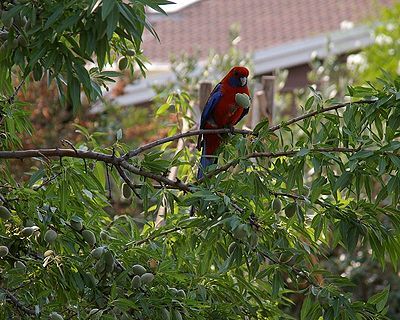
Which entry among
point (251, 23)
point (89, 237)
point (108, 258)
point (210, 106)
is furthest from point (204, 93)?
point (251, 23)

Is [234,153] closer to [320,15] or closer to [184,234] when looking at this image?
[184,234]

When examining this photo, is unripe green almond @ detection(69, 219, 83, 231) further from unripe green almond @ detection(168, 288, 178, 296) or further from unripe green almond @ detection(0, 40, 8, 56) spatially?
unripe green almond @ detection(0, 40, 8, 56)

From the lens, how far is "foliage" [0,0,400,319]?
242 cm

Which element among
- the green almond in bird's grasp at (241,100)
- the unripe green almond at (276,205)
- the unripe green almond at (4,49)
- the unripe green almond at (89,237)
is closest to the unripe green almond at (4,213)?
the unripe green almond at (89,237)

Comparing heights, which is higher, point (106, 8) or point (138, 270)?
point (106, 8)

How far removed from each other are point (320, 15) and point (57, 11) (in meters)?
11.2

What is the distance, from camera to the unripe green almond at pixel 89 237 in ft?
8.53

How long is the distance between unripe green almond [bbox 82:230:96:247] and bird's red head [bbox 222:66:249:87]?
1699 millimetres

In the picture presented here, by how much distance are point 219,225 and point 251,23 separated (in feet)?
36.2

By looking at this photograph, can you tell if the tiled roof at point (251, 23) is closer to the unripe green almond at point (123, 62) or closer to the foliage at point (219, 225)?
the unripe green almond at point (123, 62)

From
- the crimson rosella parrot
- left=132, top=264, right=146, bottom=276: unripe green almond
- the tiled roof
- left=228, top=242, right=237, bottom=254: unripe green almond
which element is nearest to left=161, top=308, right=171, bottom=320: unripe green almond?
left=132, top=264, right=146, bottom=276: unripe green almond

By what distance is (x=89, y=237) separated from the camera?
2.60 m

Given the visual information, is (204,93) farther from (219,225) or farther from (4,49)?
(4,49)

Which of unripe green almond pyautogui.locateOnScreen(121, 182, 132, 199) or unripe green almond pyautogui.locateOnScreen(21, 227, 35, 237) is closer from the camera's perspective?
unripe green almond pyautogui.locateOnScreen(21, 227, 35, 237)
